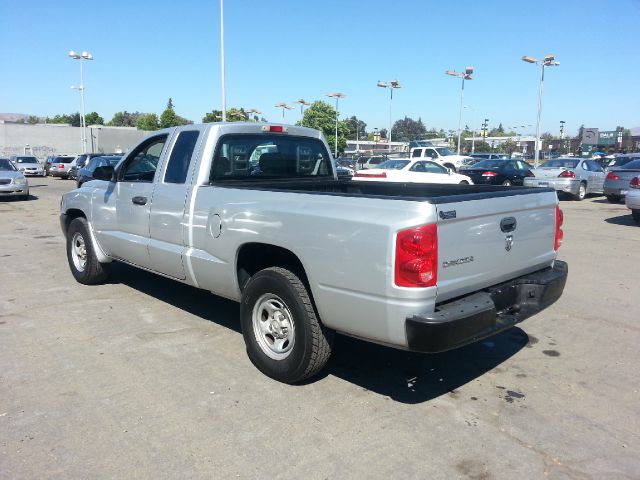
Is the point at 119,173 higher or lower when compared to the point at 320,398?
higher

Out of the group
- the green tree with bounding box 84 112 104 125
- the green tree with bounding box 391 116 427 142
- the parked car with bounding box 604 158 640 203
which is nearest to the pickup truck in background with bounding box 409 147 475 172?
the parked car with bounding box 604 158 640 203

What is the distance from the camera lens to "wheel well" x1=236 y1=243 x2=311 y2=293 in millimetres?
4023

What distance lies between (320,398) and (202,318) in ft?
7.19

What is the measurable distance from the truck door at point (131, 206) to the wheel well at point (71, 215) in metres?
0.75

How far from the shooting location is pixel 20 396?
3838 mm

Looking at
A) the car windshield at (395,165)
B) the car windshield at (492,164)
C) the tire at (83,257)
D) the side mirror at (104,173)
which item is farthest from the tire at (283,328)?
the car windshield at (492,164)

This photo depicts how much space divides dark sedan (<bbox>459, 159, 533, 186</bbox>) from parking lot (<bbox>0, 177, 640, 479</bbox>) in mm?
15795

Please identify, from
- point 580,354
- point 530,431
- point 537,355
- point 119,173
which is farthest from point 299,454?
point 119,173

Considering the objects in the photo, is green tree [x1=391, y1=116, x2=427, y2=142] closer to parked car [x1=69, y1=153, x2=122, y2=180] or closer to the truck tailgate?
parked car [x1=69, y1=153, x2=122, y2=180]

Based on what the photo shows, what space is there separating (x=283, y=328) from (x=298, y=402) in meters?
0.58

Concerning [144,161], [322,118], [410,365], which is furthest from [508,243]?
[322,118]

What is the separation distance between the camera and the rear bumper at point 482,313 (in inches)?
126

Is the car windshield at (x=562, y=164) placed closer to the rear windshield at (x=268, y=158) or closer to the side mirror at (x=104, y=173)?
the rear windshield at (x=268, y=158)

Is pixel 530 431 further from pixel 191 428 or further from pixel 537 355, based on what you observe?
pixel 191 428
